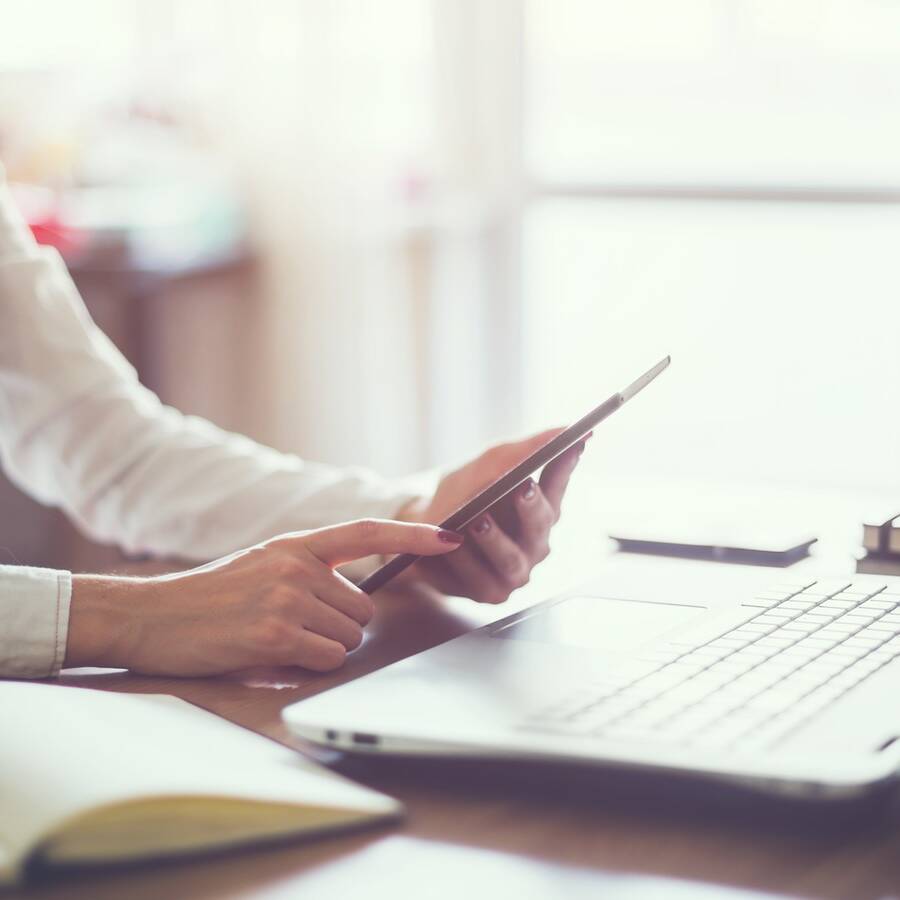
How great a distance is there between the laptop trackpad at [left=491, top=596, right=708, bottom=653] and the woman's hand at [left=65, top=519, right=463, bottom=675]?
0.07m

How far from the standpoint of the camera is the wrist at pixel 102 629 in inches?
31.3

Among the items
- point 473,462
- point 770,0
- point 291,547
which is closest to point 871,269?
point 770,0

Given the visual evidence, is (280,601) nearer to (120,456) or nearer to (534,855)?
(534,855)

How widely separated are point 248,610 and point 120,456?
462mm

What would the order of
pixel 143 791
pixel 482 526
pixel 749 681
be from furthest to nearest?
pixel 482 526
pixel 749 681
pixel 143 791

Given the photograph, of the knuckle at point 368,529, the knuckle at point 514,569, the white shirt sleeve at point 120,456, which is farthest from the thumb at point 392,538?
the white shirt sleeve at point 120,456

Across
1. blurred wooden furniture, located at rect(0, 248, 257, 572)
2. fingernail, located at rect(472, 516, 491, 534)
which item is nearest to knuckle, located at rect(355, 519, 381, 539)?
fingernail, located at rect(472, 516, 491, 534)

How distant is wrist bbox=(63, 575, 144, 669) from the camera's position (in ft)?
2.60

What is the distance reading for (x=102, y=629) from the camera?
2.61 ft

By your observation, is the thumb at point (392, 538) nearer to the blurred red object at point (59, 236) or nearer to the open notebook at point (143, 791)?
the open notebook at point (143, 791)

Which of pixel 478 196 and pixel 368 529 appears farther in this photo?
pixel 478 196

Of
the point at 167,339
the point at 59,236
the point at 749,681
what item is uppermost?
the point at 59,236

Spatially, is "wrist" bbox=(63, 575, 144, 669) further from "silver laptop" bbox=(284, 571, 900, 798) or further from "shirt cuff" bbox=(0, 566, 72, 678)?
"silver laptop" bbox=(284, 571, 900, 798)

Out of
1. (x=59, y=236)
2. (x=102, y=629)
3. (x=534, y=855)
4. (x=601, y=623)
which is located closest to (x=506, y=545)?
(x=601, y=623)
